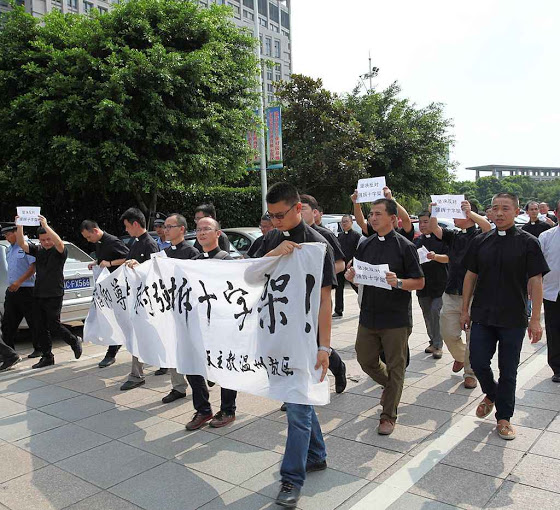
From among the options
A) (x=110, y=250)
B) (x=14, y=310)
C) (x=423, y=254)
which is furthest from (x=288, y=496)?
(x=14, y=310)

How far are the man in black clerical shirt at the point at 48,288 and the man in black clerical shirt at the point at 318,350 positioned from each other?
3.94 m

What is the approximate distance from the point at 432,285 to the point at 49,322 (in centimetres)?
475

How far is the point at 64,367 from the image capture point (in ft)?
21.8

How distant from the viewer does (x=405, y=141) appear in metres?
25.3

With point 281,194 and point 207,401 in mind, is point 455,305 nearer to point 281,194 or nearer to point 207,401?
point 207,401

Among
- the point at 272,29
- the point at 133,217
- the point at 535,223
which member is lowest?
the point at 535,223

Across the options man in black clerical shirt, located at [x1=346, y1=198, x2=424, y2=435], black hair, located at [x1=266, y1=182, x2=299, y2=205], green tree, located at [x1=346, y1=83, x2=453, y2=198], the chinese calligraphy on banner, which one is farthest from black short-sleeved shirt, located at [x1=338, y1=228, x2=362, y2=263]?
green tree, located at [x1=346, y1=83, x2=453, y2=198]

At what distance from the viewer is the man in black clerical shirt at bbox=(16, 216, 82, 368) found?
664 centimetres

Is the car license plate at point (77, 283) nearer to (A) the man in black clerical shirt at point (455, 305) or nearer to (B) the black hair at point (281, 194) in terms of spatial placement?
(A) the man in black clerical shirt at point (455, 305)

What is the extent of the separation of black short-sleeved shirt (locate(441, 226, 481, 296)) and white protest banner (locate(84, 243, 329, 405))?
2678 mm

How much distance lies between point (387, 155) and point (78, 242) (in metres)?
15.0

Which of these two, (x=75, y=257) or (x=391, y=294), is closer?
(x=391, y=294)

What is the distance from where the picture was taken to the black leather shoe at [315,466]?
11.8 ft

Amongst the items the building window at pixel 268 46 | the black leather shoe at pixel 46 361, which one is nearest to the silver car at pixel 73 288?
the black leather shoe at pixel 46 361
